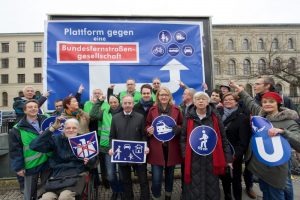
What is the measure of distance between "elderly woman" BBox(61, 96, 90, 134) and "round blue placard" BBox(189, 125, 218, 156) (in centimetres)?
185

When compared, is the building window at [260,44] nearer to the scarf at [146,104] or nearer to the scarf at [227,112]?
the scarf at [227,112]

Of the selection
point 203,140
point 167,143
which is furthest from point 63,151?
point 203,140

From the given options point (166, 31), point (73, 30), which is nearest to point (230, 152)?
point (166, 31)

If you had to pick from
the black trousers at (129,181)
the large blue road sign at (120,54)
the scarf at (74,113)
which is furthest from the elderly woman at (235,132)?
the scarf at (74,113)

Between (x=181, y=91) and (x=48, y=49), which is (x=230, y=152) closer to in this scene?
(x=181, y=91)

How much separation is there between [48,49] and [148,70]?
221 cm

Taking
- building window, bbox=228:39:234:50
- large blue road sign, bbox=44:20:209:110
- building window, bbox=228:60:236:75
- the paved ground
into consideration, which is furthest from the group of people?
building window, bbox=228:39:234:50

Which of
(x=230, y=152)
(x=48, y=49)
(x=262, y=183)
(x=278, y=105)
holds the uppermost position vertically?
(x=48, y=49)

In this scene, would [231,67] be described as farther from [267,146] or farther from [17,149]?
[17,149]

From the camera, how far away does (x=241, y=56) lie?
59000 millimetres

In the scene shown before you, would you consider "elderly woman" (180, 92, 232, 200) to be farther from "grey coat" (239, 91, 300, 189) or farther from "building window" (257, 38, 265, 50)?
"building window" (257, 38, 265, 50)

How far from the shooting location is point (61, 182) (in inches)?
161

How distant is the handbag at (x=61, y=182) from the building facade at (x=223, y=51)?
5133 cm

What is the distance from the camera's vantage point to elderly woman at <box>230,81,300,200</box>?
3.77 m
